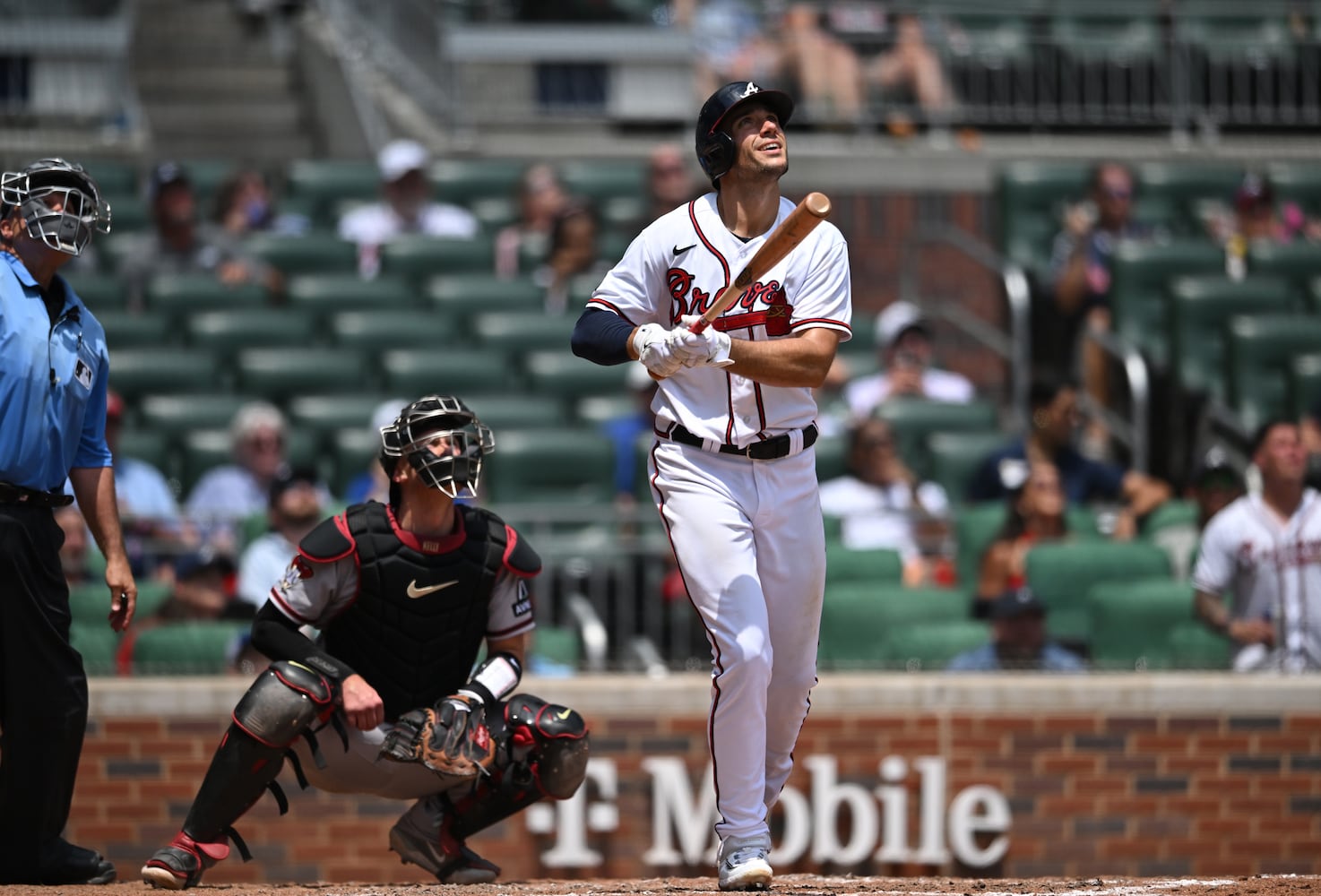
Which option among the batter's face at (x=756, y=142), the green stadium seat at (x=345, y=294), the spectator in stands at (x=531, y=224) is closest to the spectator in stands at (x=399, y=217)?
the spectator in stands at (x=531, y=224)

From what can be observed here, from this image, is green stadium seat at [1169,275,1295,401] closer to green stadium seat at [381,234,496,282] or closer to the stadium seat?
green stadium seat at [381,234,496,282]

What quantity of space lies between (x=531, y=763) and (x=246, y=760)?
762 millimetres

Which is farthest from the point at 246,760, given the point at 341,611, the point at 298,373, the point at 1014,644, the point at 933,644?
the point at 298,373

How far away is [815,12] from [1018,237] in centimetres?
212

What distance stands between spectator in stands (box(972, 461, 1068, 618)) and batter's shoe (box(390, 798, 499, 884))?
2.90 meters

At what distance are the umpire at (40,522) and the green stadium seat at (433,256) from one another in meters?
5.12

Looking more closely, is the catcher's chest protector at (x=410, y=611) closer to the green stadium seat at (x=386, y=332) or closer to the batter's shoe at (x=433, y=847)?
the batter's shoe at (x=433, y=847)

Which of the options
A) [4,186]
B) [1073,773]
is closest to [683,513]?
[4,186]

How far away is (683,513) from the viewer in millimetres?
4637

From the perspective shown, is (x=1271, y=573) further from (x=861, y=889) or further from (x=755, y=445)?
(x=755, y=445)

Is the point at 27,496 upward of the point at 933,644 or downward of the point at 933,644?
upward

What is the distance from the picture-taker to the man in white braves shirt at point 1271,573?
287 inches

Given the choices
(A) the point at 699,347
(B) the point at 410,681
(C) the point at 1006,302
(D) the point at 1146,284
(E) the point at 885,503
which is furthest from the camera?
(C) the point at 1006,302

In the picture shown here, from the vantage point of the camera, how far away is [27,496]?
4.79 metres
